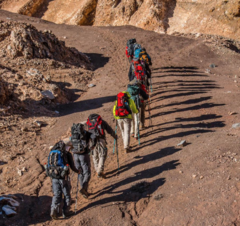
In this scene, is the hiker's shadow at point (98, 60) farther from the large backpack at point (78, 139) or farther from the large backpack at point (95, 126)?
the large backpack at point (78, 139)

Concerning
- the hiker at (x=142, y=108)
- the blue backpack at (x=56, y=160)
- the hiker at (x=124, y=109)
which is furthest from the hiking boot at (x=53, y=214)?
the hiker at (x=142, y=108)

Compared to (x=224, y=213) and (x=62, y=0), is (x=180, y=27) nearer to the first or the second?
(x=62, y=0)

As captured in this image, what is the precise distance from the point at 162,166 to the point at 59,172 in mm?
3011

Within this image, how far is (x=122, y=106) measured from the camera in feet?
28.1

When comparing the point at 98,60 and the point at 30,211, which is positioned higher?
the point at 98,60

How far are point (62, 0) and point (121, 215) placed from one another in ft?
131

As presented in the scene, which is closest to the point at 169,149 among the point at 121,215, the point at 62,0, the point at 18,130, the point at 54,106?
the point at 121,215

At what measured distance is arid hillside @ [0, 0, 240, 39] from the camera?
32000 mm

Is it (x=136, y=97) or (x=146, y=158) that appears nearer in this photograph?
(x=146, y=158)

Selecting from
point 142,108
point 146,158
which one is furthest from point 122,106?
point 142,108

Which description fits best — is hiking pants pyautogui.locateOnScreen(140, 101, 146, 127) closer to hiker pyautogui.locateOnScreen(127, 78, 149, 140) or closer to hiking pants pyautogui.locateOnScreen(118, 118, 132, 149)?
hiker pyautogui.locateOnScreen(127, 78, 149, 140)

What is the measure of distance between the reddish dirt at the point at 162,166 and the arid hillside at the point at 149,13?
1723 cm

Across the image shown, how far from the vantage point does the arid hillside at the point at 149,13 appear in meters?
32.0

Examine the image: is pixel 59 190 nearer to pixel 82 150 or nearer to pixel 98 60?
pixel 82 150
